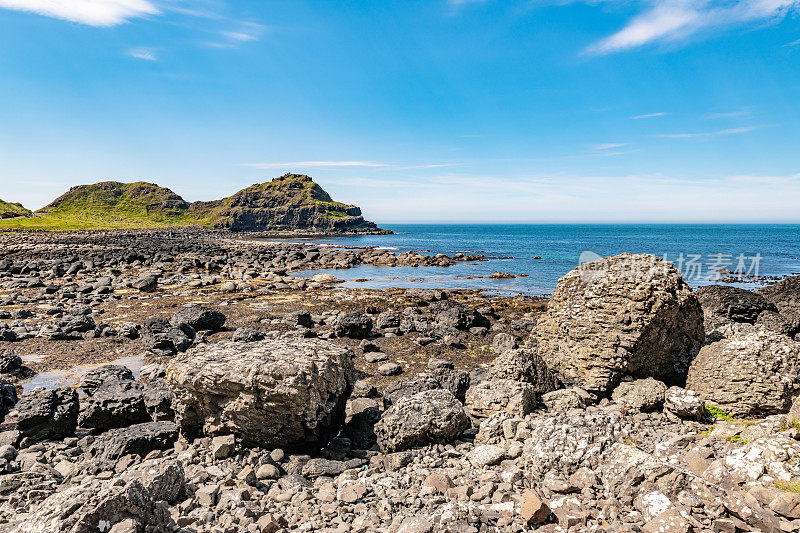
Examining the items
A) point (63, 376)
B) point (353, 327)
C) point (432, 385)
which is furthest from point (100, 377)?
point (353, 327)

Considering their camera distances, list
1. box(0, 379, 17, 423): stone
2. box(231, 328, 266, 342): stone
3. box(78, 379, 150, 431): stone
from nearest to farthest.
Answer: box(78, 379, 150, 431): stone, box(0, 379, 17, 423): stone, box(231, 328, 266, 342): stone

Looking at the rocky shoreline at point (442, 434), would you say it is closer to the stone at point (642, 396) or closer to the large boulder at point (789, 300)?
the stone at point (642, 396)

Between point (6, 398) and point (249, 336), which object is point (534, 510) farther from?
point (249, 336)

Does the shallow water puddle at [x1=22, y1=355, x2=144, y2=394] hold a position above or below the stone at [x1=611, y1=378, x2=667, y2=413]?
below

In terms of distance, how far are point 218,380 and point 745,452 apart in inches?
344

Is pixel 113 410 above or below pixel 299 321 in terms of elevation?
above

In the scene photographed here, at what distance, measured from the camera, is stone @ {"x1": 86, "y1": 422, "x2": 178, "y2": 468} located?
26.7 ft

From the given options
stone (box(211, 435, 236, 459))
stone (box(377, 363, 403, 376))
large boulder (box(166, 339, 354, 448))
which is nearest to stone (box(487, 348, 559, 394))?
large boulder (box(166, 339, 354, 448))

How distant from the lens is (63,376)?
44.6ft

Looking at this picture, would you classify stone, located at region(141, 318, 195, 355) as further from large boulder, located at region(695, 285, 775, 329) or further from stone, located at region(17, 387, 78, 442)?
large boulder, located at region(695, 285, 775, 329)

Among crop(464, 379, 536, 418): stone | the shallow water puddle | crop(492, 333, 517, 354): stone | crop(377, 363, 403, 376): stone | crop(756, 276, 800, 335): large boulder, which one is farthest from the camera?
crop(756, 276, 800, 335): large boulder

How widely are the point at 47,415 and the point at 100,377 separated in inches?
106

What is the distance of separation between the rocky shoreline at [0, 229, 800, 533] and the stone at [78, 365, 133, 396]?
7cm

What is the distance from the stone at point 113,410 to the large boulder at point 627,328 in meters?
10.6
